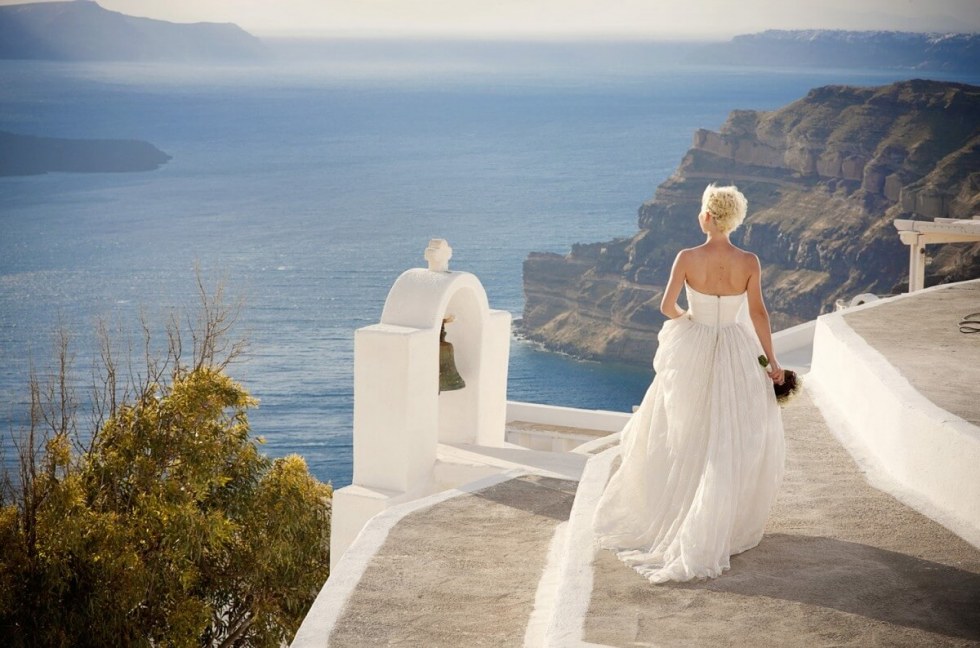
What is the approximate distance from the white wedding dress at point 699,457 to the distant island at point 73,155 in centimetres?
7548

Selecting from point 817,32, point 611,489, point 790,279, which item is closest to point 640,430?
point 611,489

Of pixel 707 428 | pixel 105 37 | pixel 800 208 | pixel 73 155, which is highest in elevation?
pixel 105 37

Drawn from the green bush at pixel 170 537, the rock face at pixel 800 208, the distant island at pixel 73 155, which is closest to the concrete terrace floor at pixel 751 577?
the green bush at pixel 170 537

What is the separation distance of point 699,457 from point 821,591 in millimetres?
706

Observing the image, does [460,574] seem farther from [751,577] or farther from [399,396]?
[399,396]

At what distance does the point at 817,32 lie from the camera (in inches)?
3059

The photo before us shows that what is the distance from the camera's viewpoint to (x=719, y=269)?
194 inches

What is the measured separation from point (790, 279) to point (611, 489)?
197 ft

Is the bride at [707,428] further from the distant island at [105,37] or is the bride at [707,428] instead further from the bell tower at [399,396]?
the distant island at [105,37]

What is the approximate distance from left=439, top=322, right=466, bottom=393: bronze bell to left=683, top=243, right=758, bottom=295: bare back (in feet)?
11.0

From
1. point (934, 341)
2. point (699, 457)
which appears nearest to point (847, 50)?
point (934, 341)

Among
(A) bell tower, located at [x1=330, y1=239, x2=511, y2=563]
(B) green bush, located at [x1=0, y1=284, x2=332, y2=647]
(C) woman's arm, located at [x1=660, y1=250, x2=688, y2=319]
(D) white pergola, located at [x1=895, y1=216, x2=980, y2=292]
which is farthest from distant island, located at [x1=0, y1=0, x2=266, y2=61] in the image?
(C) woman's arm, located at [x1=660, y1=250, x2=688, y2=319]

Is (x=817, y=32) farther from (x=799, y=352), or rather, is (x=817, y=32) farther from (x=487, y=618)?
(x=487, y=618)

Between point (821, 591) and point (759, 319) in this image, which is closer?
point (821, 591)
